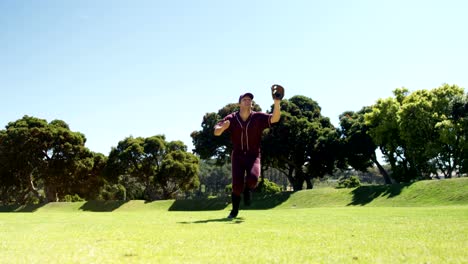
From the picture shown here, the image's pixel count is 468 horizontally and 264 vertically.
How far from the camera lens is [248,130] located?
8.60 m

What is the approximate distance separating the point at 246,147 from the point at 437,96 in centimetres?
3369

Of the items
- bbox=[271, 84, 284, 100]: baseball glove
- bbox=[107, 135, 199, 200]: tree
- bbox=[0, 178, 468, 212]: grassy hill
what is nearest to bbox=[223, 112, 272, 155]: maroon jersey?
bbox=[271, 84, 284, 100]: baseball glove

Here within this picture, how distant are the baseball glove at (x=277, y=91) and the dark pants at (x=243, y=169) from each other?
1272 millimetres

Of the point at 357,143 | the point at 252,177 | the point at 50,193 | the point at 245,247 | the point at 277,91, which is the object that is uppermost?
the point at 357,143

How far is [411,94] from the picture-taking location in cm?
3888

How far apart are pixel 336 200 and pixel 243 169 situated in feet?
90.0

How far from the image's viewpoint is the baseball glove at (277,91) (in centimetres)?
830

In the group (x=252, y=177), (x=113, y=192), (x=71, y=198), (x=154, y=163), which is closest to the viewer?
(x=252, y=177)

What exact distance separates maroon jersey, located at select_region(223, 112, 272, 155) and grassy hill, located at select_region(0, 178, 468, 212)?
21.3 m

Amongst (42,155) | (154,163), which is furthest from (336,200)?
(42,155)

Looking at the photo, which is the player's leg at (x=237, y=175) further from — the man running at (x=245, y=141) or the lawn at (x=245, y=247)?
the lawn at (x=245, y=247)

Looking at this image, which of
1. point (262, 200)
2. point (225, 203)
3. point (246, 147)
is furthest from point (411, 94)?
point (246, 147)

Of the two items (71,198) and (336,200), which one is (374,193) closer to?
(336,200)

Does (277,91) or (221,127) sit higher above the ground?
(277,91)
